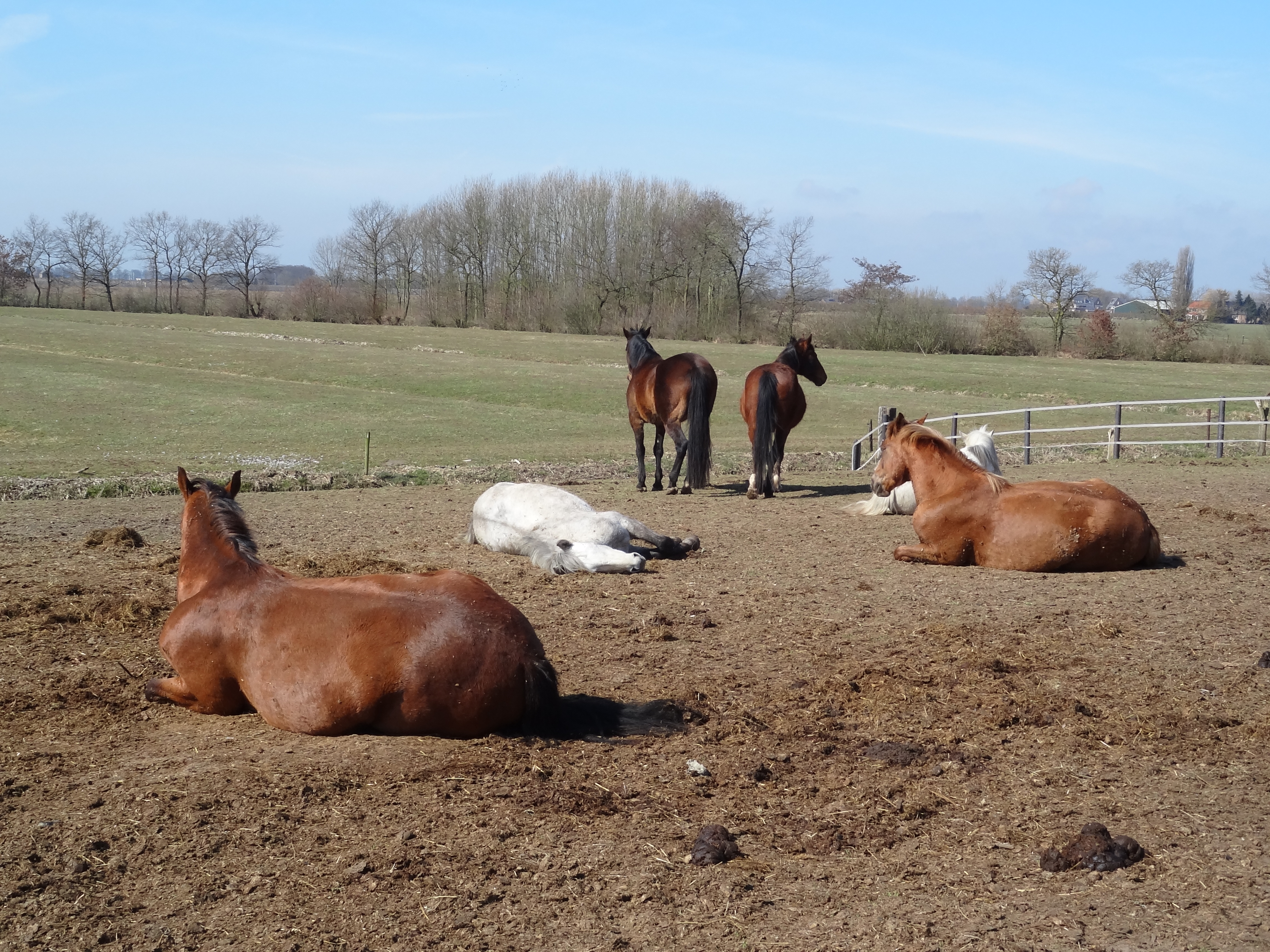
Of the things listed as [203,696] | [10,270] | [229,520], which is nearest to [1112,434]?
[229,520]

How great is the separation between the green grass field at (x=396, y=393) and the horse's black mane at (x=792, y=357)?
5675mm

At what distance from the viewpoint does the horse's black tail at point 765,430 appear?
13.4 m

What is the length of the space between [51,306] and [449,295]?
99.5 feet

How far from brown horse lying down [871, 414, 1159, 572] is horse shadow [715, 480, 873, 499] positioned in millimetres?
4569

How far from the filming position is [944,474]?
30.6ft

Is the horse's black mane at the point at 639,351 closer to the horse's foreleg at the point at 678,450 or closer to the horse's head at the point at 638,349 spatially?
the horse's head at the point at 638,349

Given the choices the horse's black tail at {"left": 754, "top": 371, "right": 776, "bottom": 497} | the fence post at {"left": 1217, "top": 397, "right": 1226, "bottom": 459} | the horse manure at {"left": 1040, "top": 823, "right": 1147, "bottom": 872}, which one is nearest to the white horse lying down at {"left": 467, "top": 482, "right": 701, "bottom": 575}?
the horse's black tail at {"left": 754, "top": 371, "right": 776, "bottom": 497}

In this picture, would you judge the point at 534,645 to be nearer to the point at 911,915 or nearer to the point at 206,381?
the point at 911,915

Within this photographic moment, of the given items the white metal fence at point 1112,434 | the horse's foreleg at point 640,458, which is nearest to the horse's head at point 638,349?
the horse's foreleg at point 640,458

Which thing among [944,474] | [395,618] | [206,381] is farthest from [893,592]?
[206,381]

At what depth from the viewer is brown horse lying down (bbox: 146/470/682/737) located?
482cm

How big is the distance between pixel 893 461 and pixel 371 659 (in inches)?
247

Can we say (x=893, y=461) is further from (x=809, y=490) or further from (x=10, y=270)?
(x=10, y=270)

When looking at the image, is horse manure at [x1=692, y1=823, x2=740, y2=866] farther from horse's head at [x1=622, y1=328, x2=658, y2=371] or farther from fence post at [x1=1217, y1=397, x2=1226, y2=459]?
fence post at [x1=1217, y1=397, x2=1226, y2=459]
